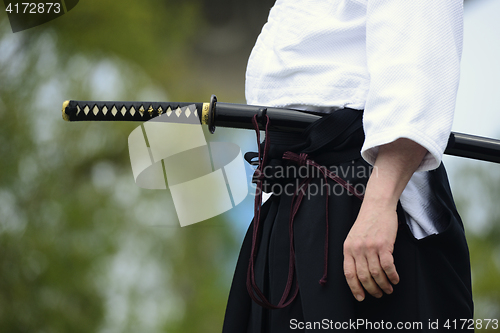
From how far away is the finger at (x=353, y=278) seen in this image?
0.36 meters

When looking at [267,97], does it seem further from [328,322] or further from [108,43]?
[108,43]

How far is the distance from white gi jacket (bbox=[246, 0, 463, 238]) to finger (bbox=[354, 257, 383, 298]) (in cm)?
7

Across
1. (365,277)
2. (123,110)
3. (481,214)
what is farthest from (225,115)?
(481,214)

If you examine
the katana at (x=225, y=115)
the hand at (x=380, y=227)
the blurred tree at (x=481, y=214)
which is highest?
the katana at (x=225, y=115)

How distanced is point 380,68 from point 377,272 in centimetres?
18

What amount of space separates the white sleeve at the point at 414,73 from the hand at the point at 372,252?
0.05m

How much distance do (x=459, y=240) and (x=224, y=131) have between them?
4.42ft

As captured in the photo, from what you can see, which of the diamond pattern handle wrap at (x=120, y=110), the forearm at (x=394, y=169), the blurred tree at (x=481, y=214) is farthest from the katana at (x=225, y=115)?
the blurred tree at (x=481, y=214)

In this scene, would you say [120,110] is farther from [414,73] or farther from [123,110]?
[414,73]

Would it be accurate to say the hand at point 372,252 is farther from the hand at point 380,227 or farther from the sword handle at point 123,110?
the sword handle at point 123,110

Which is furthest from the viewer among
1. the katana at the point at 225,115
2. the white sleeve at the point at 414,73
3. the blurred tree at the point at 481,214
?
the blurred tree at the point at 481,214

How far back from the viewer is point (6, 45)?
1.71 meters

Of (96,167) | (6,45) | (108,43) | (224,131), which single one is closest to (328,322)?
(224,131)

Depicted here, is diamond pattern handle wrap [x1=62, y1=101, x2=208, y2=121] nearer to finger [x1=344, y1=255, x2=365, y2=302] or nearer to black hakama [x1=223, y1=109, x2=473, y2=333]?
black hakama [x1=223, y1=109, x2=473, y2=333]
